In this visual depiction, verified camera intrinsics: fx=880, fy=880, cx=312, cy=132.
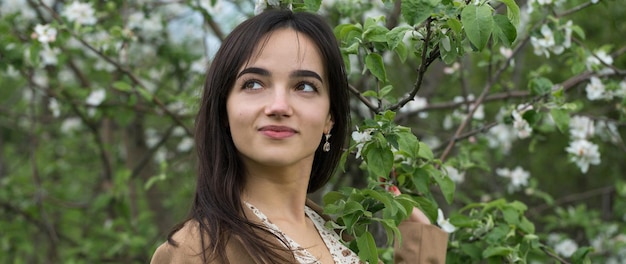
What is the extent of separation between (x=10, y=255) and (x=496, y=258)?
11.1 feet

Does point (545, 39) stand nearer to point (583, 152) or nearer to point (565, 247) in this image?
point (583, 152)

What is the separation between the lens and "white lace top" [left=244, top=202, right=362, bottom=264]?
5.84 ft

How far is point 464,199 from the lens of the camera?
3.94 metres

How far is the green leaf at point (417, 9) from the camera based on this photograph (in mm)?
1636

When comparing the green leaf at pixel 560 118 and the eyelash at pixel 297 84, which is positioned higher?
the eyelash at pixel 297 84

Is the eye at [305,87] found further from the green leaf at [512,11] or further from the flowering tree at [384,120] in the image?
the green leaf at [512,11]

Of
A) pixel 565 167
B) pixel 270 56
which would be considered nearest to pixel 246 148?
pixel 270 56

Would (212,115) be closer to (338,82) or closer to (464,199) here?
(338,82)

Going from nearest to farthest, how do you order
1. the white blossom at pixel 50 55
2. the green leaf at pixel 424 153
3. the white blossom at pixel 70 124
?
the green leaf at pixel 424 153
the white blossom at pixel 50 55
the white blossom at pixel 70 124

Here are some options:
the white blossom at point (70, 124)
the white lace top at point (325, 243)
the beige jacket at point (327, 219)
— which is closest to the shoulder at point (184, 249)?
the beige jacket at point (327, 219)

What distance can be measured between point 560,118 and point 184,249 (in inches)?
47.2

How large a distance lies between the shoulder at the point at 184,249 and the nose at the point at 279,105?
264mm

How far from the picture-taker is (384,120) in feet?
5.90

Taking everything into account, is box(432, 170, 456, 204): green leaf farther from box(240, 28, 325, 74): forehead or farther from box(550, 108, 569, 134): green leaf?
box(240, 28, 325, 74): forehead
